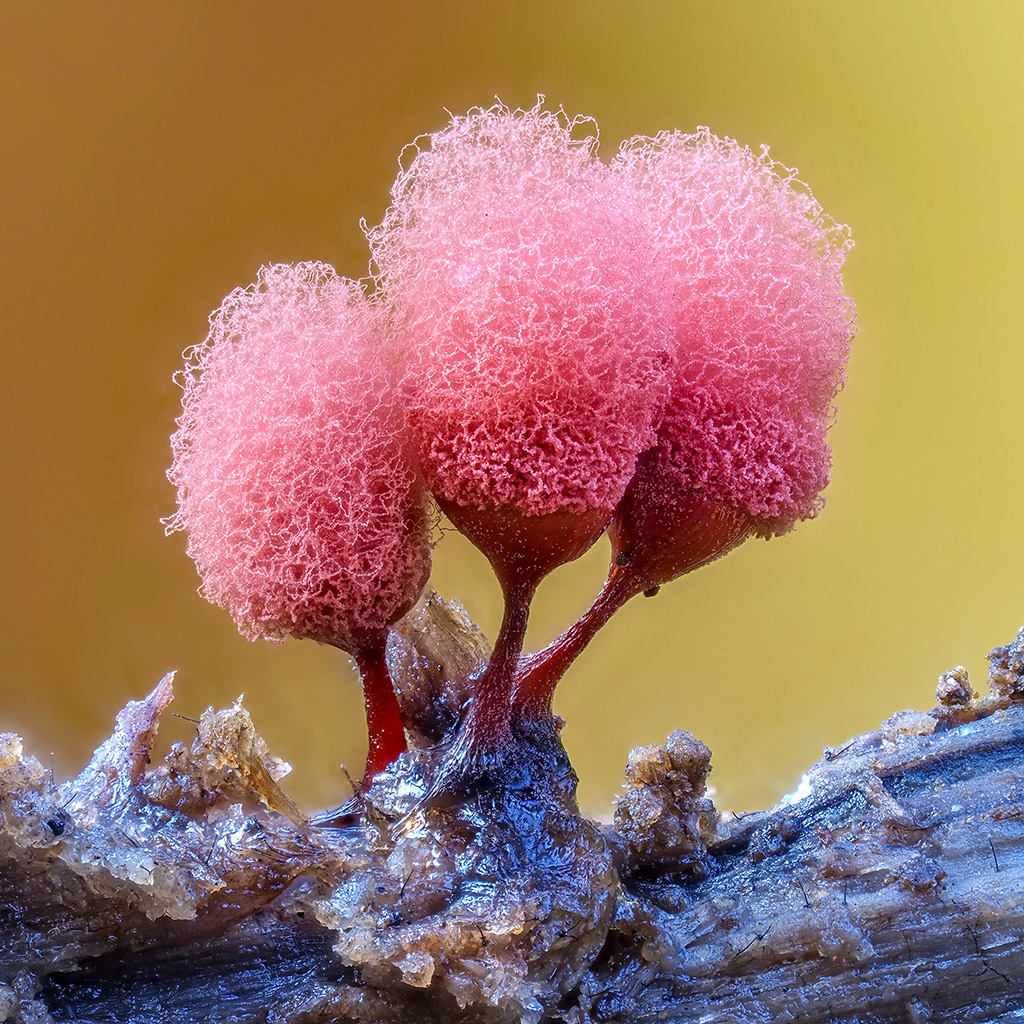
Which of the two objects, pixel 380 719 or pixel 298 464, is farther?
pixel 380 719

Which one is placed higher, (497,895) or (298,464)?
(298,464)

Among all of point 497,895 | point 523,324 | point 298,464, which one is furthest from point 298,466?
point 497,895

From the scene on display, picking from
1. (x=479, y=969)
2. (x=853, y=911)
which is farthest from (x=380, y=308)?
(x=853, y=911)

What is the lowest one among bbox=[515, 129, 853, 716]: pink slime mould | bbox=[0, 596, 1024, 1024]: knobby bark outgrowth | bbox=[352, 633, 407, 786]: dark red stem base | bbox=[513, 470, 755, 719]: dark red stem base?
bbox=[0, 596, 1024, 1024]: knobby bark outgrowth

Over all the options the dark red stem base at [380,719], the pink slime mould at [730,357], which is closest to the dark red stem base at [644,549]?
the pink slime mould at [730,357]

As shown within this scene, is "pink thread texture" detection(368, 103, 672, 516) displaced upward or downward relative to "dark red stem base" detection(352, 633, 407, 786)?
upward

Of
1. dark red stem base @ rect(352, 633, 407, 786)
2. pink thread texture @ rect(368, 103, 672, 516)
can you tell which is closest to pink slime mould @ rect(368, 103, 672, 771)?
pink thread texture @ rect(368, 103, 672, 516)

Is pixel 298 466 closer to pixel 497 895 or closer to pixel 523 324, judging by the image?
pixel 523 324

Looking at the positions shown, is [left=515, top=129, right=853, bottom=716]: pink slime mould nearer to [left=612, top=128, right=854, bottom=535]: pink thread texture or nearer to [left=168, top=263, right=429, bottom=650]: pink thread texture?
[left=612, top=128, right=854, bottom=535]: pink thread texture

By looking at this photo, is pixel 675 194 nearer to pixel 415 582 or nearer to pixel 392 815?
pixel 415 582
